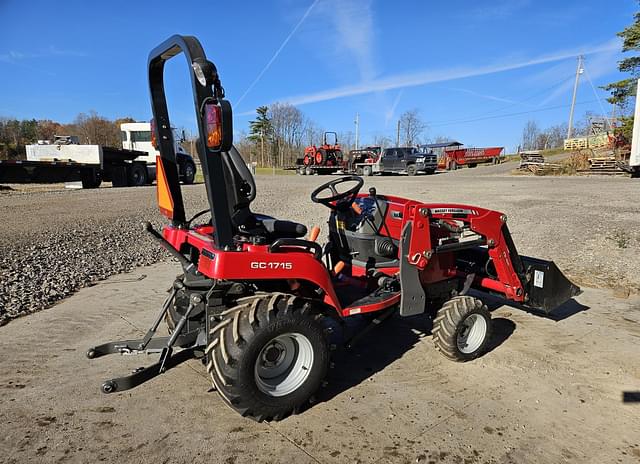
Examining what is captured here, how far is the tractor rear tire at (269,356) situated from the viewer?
2.61 metres

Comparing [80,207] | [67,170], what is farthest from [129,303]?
[67,170]

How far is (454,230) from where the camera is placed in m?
4.02

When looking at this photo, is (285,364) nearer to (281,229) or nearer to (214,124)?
(281,229)

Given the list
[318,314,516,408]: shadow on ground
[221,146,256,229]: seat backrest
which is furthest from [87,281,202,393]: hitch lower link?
[318,314,516,408]: shadow on ground

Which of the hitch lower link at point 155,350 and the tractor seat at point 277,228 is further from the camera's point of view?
the tractor seat at point 277,228

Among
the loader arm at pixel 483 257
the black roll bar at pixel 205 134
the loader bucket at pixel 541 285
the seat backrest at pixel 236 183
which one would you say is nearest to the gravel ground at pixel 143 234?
the loader bucket at pixel 541 285

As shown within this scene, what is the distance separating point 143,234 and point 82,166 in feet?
37.8

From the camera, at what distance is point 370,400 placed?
313 centimetres

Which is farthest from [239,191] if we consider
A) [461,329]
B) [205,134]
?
[461,329]

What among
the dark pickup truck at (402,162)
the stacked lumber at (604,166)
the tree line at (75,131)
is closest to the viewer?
the stacked lumber at (604,166)

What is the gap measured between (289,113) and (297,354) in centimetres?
6023

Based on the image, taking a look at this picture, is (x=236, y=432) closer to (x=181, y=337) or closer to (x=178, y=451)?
(x=178, y=451)

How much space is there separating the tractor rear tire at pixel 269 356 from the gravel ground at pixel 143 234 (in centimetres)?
310

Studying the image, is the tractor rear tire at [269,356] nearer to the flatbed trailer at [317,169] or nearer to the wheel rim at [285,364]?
the wheel rim at [285,364]
